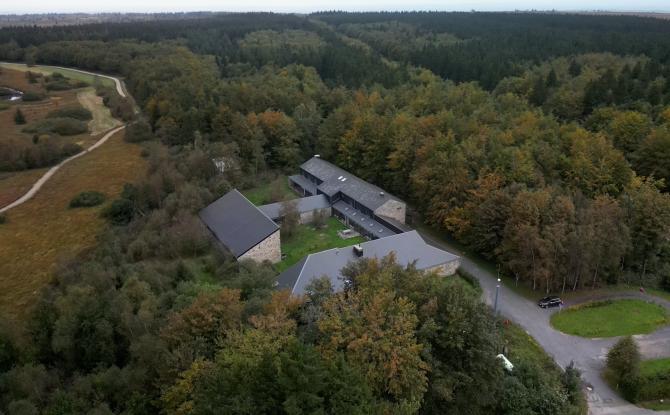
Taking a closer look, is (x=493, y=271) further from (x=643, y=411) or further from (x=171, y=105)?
(x=171, y=105)

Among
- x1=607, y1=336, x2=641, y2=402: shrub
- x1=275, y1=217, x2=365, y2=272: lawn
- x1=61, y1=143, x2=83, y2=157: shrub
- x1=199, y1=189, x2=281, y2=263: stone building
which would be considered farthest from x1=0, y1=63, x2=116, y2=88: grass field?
x1=607, y1=336, x2=641, y2=402: shrub

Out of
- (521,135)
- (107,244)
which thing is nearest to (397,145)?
(521,135)

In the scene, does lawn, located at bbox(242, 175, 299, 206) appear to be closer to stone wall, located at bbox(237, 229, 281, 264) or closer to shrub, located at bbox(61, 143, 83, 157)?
stone wall, located at bbox(237, 229, 281, 264)

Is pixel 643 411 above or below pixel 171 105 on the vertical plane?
below

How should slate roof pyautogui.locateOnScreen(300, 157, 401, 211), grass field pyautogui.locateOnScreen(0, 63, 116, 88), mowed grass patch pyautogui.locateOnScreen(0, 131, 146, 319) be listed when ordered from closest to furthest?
mowed grass patch pyautogui.locateOnScreen(0, 131, 146, 319) < slate roof pyautogui.locateOnScreen(300, 157, 401, 211) < grass field pyautogui.locateOnScreen(0, 63, 116, 88)

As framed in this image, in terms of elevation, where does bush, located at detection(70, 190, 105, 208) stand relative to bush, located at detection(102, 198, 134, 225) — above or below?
below

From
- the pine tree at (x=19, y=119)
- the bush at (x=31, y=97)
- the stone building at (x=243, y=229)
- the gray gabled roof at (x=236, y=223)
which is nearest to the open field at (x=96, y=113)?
the bush at (x=31, y=97)
